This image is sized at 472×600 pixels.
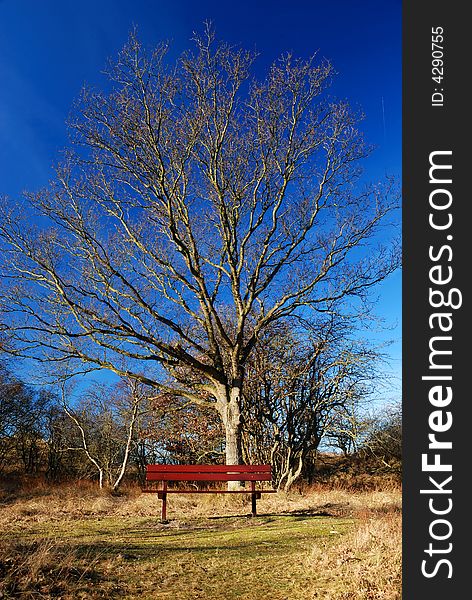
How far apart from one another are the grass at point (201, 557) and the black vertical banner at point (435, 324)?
1.25 meters

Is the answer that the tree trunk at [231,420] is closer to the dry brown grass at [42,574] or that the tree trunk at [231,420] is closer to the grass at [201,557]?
the grass at [201,557]

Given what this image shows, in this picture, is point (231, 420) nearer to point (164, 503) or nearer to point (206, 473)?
point (206, 473)

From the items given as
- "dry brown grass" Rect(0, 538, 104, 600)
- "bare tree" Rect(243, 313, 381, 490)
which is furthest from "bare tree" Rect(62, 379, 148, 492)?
"dry brown grass" Rect(0, 538, 104, 600)

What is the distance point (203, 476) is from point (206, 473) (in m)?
0.20

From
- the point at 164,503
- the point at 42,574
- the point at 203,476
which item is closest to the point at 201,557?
the point at 42,574

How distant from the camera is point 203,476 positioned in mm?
10172

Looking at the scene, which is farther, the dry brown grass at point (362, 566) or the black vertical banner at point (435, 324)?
the dry brown grass at point (362, 566)

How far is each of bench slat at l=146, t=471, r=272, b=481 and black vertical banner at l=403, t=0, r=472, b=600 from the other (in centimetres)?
738

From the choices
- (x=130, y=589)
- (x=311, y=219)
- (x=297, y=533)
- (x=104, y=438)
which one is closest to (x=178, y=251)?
(x=311, y=219)

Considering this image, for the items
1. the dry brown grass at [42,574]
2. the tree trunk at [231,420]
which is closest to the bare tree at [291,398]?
the tree trunk at [231,420]

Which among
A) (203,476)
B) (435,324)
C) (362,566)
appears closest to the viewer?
Result: (435,324)

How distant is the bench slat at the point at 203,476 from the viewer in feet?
32.3

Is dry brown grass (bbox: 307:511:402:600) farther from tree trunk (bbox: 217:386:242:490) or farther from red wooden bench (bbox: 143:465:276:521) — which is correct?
tree trunk (bbox: 217:386:242:490)

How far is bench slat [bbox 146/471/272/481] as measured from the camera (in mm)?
9852
